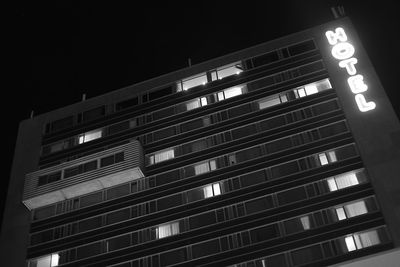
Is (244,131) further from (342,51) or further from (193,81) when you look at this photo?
(342,51)

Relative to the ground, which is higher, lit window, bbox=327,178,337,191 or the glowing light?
the glowing light

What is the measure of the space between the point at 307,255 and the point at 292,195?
5.75m

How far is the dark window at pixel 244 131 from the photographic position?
53.0 metres

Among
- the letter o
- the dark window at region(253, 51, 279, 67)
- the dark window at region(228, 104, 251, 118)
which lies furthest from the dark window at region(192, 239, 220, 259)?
the letter o

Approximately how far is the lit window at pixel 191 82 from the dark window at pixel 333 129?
50.7ft

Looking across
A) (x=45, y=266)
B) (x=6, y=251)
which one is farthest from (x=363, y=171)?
(x=6, y=251)

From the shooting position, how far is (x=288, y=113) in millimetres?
52656

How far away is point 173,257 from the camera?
4659cm

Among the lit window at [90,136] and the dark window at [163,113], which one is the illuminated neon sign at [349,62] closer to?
the dark window at [163,113]

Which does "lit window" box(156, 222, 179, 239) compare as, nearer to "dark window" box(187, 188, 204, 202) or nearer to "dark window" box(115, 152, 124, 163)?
"dark window" box(187, 188, 204, 202)

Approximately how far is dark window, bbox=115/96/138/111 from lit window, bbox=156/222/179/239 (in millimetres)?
16848

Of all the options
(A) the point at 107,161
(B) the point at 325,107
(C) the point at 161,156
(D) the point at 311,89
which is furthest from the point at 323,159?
(A) the point at 107,161

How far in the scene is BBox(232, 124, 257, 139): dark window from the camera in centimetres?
5297

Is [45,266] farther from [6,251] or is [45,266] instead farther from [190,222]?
[190,222]
